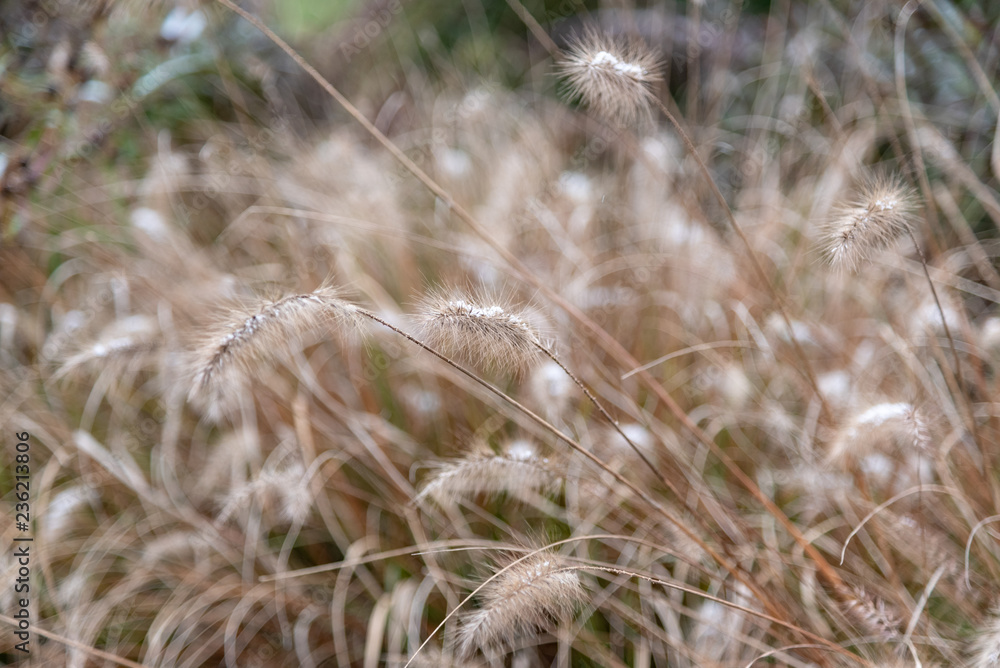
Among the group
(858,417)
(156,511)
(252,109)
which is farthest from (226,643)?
(252,109)

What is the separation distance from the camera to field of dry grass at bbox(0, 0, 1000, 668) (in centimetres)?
120

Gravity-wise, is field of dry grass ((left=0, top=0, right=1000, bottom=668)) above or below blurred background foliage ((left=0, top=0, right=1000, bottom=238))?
below

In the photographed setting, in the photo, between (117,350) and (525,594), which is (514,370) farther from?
(117,350)

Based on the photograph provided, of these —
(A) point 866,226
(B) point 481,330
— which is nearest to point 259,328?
(B) point 481,330

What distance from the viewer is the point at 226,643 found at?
1.51m

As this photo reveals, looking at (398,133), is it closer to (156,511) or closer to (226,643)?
(156,511)

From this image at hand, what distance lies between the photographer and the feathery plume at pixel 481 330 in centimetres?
97

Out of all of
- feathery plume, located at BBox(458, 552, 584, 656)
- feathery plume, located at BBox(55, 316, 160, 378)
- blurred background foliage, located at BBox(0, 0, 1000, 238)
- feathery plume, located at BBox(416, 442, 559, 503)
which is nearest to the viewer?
feathery plume, located at BBox(458, 552, 584, 656)

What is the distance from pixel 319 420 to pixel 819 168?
1929mm

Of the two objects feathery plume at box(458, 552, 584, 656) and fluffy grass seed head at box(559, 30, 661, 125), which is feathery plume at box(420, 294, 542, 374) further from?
fluffy grass seed head at box(559, 30, 661, 125)

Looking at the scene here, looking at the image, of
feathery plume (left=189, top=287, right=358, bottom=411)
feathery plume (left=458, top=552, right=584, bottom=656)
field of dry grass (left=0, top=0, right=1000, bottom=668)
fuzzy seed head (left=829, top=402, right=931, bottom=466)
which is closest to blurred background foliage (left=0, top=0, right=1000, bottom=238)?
field of dry grass (left=0, top=0, right=1000, bottom=668)

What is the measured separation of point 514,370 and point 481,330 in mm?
102

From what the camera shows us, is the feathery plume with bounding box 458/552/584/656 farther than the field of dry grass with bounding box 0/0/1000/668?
No

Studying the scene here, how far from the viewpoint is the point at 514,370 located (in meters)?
1.04
